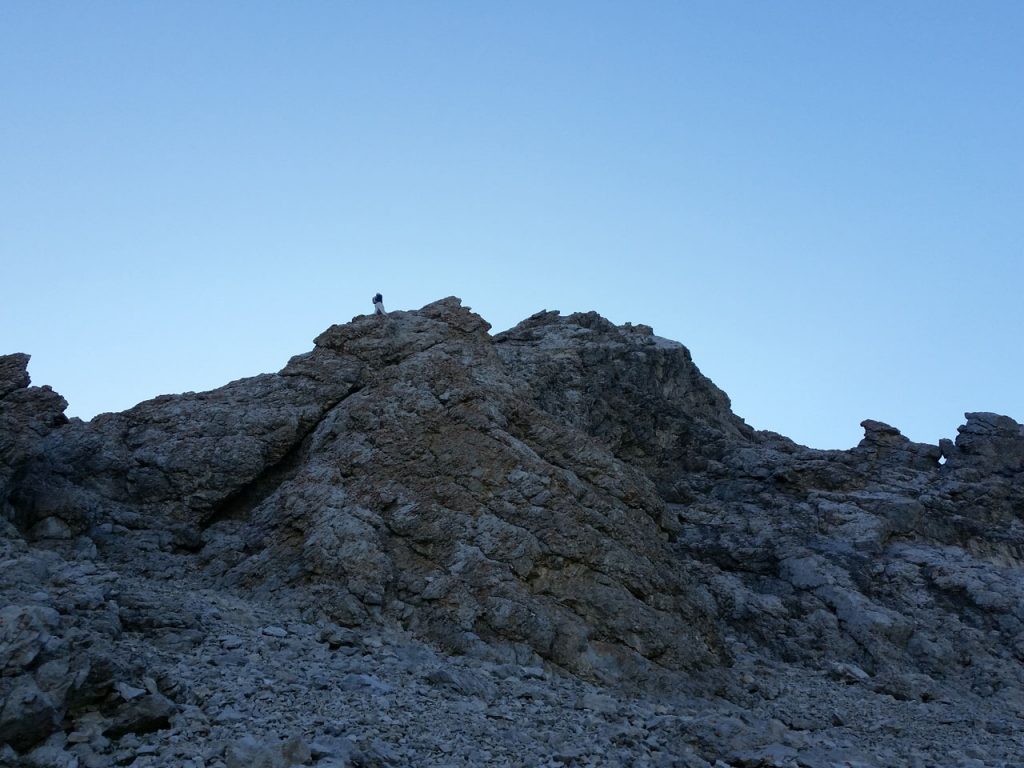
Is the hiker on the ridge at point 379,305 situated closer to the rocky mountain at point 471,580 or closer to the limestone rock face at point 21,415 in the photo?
the rocky mountain at point 471,580

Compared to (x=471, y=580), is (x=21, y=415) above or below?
above

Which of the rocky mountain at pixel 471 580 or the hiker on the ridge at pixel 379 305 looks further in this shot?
the hiker on the ridge at pixel 379 305

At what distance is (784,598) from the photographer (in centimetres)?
2891

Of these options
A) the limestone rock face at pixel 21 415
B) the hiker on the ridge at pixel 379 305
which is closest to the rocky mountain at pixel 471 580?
the limestone rock face at pixel 21 415

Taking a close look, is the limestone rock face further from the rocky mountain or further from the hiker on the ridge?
the hiker on the ridge

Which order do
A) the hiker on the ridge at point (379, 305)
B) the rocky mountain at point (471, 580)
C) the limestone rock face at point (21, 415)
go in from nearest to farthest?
the rocky mountain at point (471, 580)
the limestone rock face at point (21, 415)
the hiker on the ridge at point (379, 305)

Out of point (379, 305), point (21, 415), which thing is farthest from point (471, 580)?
point (21, 415)

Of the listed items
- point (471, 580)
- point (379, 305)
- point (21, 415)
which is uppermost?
point (379, 305)

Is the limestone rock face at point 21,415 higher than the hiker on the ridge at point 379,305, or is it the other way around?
the hiker on the ridge at point 379,305

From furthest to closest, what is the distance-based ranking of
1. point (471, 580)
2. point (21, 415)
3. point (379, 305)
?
point (379, 305) < point (21, 415) < point (471, 580)

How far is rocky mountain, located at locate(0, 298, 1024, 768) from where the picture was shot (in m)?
16.2

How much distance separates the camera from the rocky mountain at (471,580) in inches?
636

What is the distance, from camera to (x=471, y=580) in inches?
918

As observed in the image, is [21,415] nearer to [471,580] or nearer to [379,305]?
[379,305]
